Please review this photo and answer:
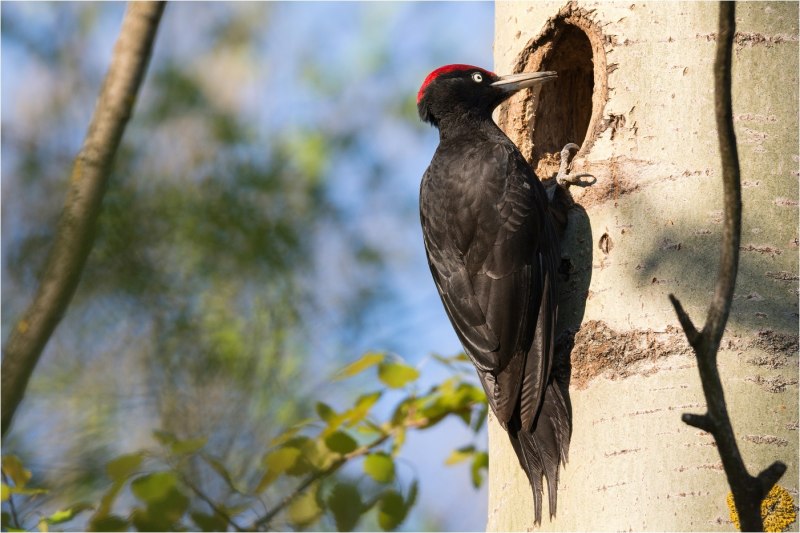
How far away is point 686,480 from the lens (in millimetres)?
2281

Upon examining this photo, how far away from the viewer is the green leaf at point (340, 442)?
297 centimetres

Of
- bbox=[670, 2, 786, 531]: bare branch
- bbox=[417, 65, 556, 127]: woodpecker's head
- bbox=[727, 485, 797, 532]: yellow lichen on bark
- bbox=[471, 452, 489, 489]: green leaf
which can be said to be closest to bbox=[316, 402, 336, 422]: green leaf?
bbox=[471, 452, 489, 489]: green leaf

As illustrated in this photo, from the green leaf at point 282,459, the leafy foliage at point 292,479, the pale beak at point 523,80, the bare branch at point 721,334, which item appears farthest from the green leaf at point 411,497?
the pale beak at point 523,80

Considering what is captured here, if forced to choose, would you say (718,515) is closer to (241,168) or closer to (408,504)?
(408,504)

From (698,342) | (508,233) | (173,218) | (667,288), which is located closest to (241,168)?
(173,218)

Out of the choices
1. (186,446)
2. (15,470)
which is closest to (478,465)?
(186,446)

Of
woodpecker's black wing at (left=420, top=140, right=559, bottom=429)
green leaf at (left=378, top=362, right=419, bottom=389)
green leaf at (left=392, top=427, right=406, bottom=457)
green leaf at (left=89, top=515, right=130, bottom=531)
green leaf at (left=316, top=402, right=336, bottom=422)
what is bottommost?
green leaf at (left=89, top=515, right=130, bottom=531)

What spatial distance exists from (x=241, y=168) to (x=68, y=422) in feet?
5.50

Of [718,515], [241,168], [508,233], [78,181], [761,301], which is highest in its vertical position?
[241,168]

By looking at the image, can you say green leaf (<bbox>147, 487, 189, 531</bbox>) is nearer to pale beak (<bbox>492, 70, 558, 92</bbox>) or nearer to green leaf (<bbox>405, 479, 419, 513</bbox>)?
green leaf (<bbox>405, 479, 419, 513</bbox>)

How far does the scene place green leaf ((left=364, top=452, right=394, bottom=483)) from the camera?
2.92 metres

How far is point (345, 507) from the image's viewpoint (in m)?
2.58

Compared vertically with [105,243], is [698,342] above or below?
below

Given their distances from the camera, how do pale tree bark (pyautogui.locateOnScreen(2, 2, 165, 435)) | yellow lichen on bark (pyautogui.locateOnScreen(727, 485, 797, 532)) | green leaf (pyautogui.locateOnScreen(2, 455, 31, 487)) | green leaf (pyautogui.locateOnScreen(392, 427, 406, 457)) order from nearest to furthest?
1. pale tree bark (pyautogui.locateOnScreen(2, 2, 165, 435))
2. yellow lichen on bark (pyautogui.locateOnScreen(727, 485, 797, 532))
3. green leaf (pyautogui.locateOnScreen(2, 455, 31, 487))
4. green leaf (pyautogui.locateOnScreen(392, 427, 406, 457))
